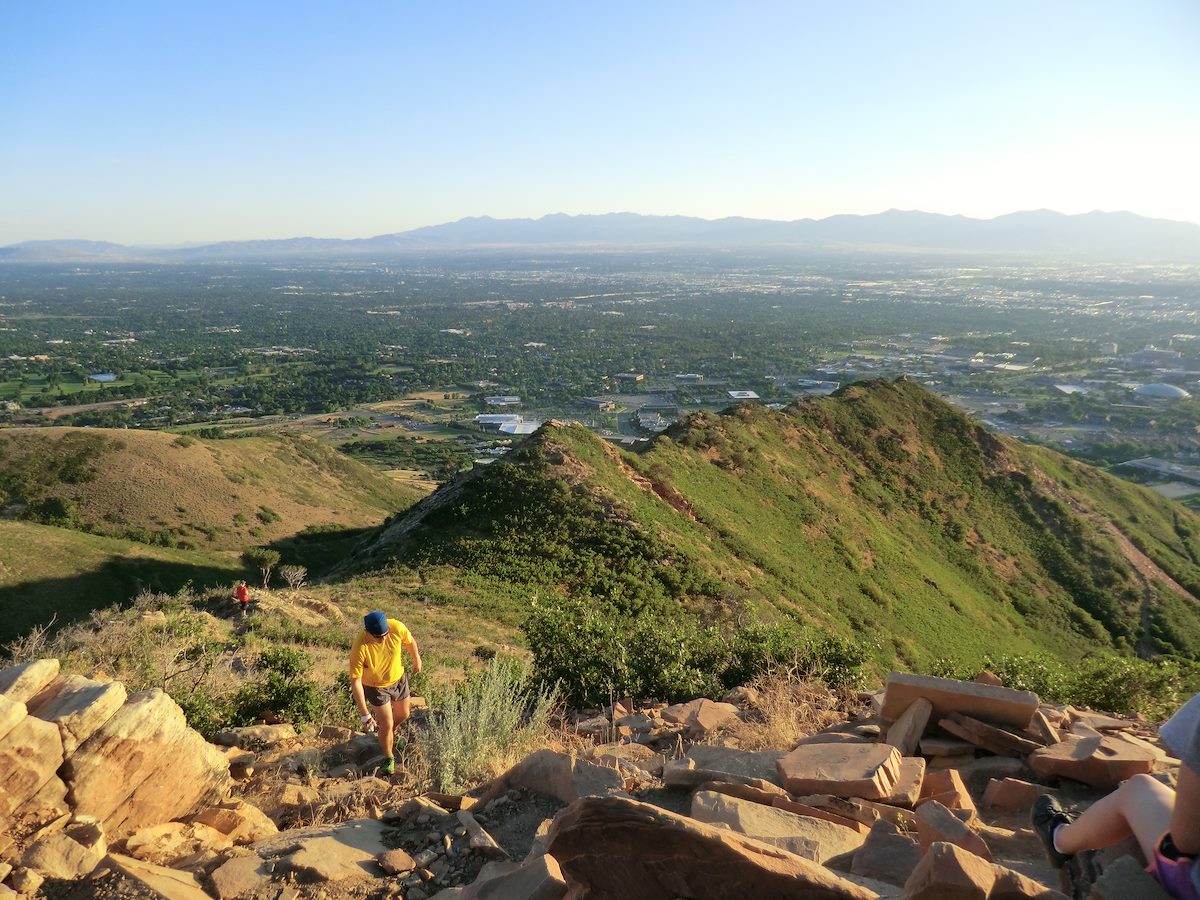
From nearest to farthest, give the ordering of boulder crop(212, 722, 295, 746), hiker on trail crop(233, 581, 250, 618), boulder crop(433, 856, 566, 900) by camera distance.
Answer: boulder crop(433, 856, 566, 900) < boulder crop(212, 722, 295, 746) < hiker on trail crop(233, 581, 250, 618)

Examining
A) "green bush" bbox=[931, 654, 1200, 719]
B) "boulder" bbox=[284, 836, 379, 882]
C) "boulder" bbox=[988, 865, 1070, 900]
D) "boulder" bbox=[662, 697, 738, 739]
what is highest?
"boulder" bbox=[988, 865, 1070, 900]

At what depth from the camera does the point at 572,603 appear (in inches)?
671

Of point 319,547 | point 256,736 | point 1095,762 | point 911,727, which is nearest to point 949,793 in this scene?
point 911,727

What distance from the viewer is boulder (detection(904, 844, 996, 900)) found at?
2941 mm

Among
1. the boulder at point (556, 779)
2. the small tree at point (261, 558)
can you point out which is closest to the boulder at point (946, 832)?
the boulder at point (556, 779)

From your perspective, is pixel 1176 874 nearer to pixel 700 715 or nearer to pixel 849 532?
pixel 700 715

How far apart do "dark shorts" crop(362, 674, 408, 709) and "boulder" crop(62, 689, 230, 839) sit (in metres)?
1.71

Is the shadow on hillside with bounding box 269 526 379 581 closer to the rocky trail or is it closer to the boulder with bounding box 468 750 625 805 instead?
the rocky trail

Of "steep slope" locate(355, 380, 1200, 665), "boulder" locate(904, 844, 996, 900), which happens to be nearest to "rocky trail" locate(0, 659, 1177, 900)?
"boulder" locate(904, 844, 996, 900)

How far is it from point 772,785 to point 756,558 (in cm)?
2040

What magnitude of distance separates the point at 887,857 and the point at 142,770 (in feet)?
14.3

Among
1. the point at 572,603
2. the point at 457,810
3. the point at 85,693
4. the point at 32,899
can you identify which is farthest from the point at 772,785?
the point at 572,603

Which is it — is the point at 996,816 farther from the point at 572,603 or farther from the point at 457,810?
the point at 572,603

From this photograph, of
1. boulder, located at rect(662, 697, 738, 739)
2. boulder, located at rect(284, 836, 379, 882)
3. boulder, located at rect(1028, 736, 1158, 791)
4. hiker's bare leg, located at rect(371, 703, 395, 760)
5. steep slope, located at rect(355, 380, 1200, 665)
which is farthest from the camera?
steep slope, located at rect(355, 380, 1200, 665)
